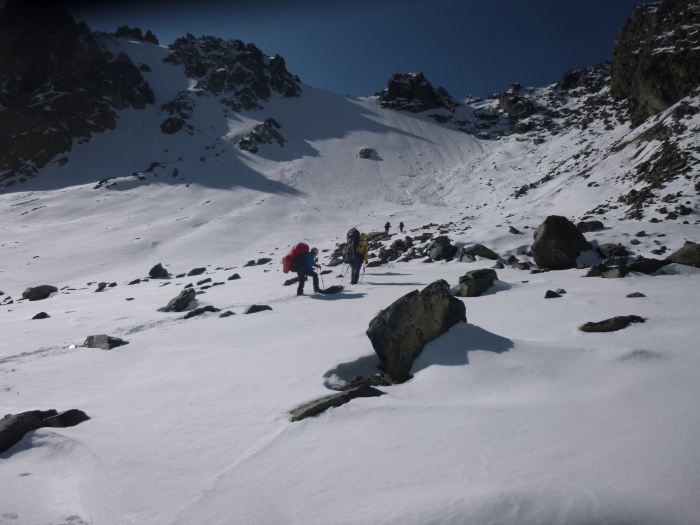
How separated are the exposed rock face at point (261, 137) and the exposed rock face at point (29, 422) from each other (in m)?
63.0

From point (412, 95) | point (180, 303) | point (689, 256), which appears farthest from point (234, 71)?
point (689, 256)

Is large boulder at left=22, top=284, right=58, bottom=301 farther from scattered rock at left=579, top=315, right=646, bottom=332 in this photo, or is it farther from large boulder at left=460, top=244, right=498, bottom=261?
scattered rock at left=579, top=315, right=646, bottom=332

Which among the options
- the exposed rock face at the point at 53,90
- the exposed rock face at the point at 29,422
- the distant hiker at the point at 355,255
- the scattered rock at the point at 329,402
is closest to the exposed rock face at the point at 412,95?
the exposed rock face at the point at 53,90

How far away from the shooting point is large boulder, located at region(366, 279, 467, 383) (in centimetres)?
474

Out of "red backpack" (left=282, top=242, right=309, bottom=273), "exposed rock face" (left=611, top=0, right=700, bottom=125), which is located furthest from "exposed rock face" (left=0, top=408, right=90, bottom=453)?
"exposed rock face" (left=611, top=0, right=700, bottom=125)

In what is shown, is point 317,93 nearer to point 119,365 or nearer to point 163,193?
point 163,193

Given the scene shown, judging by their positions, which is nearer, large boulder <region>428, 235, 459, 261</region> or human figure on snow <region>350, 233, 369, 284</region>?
human figure on snow <region>350, 233, 369, 284</region>

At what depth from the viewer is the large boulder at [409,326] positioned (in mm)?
4738

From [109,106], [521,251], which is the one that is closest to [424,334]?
[521,251]

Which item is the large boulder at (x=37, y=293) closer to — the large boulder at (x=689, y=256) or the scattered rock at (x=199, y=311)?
the scattered rock at (x=199, y=311)

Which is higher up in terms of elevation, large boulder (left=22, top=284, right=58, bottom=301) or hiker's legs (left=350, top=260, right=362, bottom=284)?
hiker's legs (left=350, top=260, right=362, bottom=284)

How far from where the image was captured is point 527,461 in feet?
8.04

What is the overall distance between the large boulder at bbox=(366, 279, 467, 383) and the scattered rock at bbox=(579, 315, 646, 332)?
1.66 meters

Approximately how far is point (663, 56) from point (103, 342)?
41093 mm
